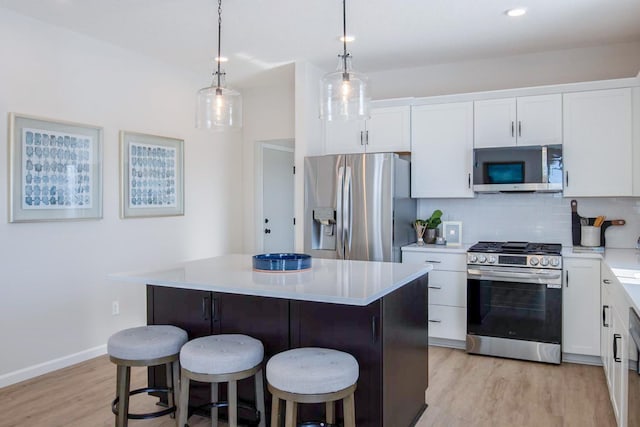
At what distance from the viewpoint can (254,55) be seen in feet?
15.0

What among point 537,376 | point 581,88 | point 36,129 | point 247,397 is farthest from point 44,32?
point 537,376

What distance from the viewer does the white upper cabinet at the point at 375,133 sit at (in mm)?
4672

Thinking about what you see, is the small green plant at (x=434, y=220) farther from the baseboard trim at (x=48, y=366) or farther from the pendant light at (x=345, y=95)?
the baseboard trim at (x=48, y=366)

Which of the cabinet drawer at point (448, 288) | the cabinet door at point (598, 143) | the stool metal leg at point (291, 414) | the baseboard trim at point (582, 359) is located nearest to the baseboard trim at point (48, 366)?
the stool metal leg at point (291, 414)

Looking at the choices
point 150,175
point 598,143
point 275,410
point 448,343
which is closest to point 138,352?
point 275,410

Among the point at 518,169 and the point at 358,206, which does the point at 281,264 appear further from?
the point at 518,169

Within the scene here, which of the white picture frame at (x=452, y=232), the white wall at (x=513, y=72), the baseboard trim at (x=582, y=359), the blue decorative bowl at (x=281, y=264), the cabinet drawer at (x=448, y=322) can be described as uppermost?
the white wall at (x=513, y=72)

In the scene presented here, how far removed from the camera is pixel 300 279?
252cm

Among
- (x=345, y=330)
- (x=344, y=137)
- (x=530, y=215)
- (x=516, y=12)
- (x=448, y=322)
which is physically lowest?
(x=448, y=322)

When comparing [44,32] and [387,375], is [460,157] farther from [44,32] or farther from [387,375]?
[44,32]

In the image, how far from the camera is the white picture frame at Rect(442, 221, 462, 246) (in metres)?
4.63

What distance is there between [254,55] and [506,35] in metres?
2.18

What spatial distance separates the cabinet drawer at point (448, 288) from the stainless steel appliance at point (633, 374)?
205cm

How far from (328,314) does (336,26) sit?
2.38 meters
